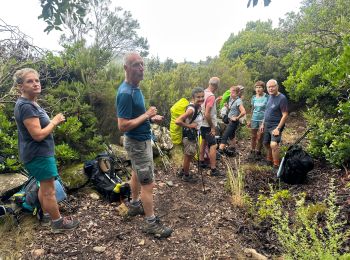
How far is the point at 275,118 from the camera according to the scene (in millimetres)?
5875

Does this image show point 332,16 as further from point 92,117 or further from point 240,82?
point 92,117

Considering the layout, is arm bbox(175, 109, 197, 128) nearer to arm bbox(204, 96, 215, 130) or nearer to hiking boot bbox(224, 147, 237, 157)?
arm bbox(204, 96, 215, 130)

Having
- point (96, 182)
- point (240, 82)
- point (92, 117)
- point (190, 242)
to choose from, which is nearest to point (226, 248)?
point (190, 242)

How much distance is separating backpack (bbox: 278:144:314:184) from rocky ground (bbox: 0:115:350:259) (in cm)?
14

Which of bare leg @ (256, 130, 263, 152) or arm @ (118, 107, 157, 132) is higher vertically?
arm @ (118, 107, 157, 132)

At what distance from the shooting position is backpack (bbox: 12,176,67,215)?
3.75 m

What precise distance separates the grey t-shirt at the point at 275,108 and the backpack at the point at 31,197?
405 centimetres

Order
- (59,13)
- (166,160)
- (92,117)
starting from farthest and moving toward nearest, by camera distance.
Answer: (166,160) → (92,117) → (59,13)

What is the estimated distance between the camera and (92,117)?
574 cm

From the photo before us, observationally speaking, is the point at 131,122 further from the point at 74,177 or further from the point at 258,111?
the point at 258,111

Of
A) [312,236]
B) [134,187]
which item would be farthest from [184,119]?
[312,236]

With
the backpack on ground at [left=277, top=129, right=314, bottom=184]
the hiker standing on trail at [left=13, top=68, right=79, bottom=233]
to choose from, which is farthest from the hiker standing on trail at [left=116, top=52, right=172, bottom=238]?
the backpack on ground at [left=277, top=129, right=314, bottom=184]

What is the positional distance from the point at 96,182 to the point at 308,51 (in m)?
6.92

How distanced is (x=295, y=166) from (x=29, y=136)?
4127mm
